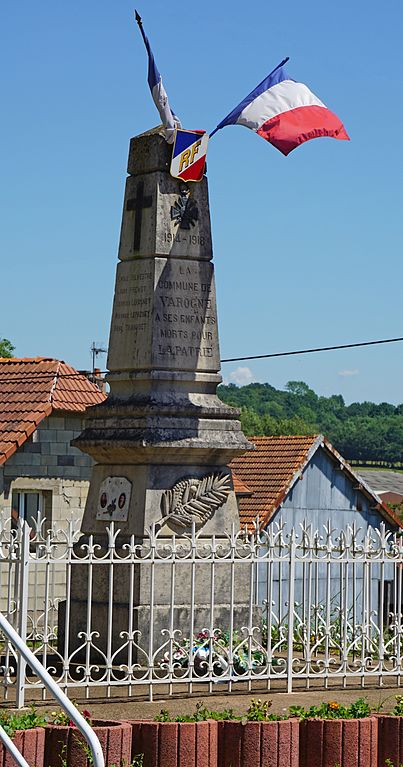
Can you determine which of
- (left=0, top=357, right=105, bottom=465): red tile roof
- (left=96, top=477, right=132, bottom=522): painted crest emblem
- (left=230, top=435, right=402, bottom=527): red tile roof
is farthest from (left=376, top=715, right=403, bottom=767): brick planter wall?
(left=230, top=435, right=402, bottom=527): red tile roof

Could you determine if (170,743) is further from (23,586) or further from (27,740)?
(23,586)

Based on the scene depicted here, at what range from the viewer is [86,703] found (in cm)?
1194

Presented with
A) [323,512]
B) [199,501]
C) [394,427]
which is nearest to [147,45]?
[199,501]

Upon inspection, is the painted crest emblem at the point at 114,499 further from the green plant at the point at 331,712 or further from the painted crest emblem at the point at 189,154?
the green plant at the point at 331,712

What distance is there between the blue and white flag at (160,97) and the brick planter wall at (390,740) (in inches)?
260

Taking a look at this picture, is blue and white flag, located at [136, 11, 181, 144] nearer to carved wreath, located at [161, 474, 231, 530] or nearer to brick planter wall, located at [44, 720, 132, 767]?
carved wreath, located at [161, 474, 231, 530]

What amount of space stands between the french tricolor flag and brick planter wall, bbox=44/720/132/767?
6749 millimetres

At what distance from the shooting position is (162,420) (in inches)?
553

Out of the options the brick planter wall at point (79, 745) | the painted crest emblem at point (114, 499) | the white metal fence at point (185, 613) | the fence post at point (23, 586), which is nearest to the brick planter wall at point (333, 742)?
the brick planter wall at point (79, 745)

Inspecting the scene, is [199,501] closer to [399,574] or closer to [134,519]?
[134,519]

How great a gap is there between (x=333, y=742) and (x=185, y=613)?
3.83m

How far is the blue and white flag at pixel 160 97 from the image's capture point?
47.8 ft

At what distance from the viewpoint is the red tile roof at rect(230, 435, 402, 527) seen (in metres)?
29.6

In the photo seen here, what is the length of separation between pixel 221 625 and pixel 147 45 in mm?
5895
